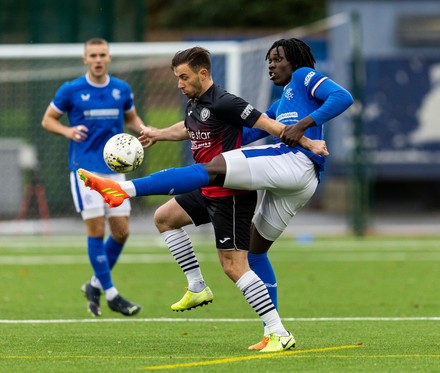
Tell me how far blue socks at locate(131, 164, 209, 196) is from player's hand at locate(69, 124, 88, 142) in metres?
3.10

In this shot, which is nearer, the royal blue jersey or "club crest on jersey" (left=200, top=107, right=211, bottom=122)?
"club crest on jersey" (left=200, top=107, right=211, bottom=122)

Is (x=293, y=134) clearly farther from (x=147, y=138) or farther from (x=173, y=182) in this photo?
(x=147, y=138)

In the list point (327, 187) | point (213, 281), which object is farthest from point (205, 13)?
point (213, 281)

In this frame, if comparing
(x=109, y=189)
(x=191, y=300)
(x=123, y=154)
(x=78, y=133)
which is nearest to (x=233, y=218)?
(x=191, y=300)

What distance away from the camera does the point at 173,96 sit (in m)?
20.4

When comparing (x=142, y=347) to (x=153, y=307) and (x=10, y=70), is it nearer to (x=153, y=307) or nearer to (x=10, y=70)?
(x=153, y=307)

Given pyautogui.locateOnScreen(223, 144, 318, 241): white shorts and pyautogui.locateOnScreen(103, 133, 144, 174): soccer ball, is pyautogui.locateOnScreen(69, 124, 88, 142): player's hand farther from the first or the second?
pyautogui.locateOnScreen(223, 144, 318, 241): white shorts

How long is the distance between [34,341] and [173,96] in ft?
38.5

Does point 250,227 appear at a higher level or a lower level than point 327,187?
higher

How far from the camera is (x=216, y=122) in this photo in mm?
8461

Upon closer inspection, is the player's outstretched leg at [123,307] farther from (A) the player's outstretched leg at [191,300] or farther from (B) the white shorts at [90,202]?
(A) the player's outstretched leg at [191,300]

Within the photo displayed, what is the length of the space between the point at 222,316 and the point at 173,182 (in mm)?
3225

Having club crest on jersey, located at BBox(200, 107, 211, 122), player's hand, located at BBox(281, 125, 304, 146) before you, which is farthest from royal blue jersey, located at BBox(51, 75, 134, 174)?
player's hand, located at BBox(281, 125, 304, 146)

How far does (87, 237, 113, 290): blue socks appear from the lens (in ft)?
36.5
